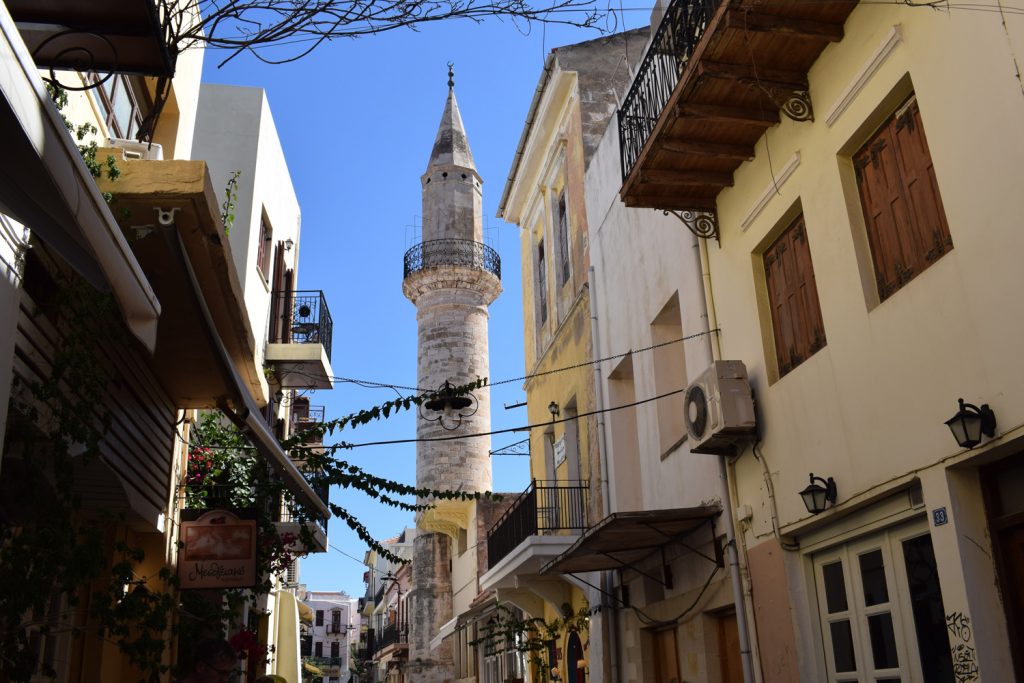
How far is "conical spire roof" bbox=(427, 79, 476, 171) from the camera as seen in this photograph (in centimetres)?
3222

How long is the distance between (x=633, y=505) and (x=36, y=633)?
7.83 meters

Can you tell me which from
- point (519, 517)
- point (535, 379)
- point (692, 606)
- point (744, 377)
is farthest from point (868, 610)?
point (535, 379)

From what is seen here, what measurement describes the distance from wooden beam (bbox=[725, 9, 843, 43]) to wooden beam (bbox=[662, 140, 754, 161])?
1552 mm

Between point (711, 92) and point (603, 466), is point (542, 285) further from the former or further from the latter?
point (711, 92)

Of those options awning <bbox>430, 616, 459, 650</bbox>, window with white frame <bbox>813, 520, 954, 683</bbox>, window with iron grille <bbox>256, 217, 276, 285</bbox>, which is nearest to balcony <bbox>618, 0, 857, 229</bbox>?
window with white frame <bbox>813, 520, 954, 683</bbox>

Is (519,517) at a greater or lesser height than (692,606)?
greater

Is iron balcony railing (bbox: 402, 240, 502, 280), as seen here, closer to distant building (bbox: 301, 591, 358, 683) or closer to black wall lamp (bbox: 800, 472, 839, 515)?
black wall lamp (bbox: 800, 472, 839, 515)

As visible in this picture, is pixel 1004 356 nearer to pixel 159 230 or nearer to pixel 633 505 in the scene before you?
pixel 159 230

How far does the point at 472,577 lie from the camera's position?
83.3ft

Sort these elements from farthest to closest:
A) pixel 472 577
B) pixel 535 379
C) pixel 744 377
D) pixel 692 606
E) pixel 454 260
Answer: pixel 454 260 < pixel 472 577 < pixel 535 379 < pixel 692 606 < pixel 744 377

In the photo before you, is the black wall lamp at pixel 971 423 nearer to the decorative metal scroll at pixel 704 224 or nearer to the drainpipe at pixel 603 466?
the decorative metal scroll at pixel 704 224

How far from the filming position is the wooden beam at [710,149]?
8.34 m

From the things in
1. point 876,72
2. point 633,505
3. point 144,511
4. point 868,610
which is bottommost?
point 868,610

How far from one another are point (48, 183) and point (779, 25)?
5.27 metres
